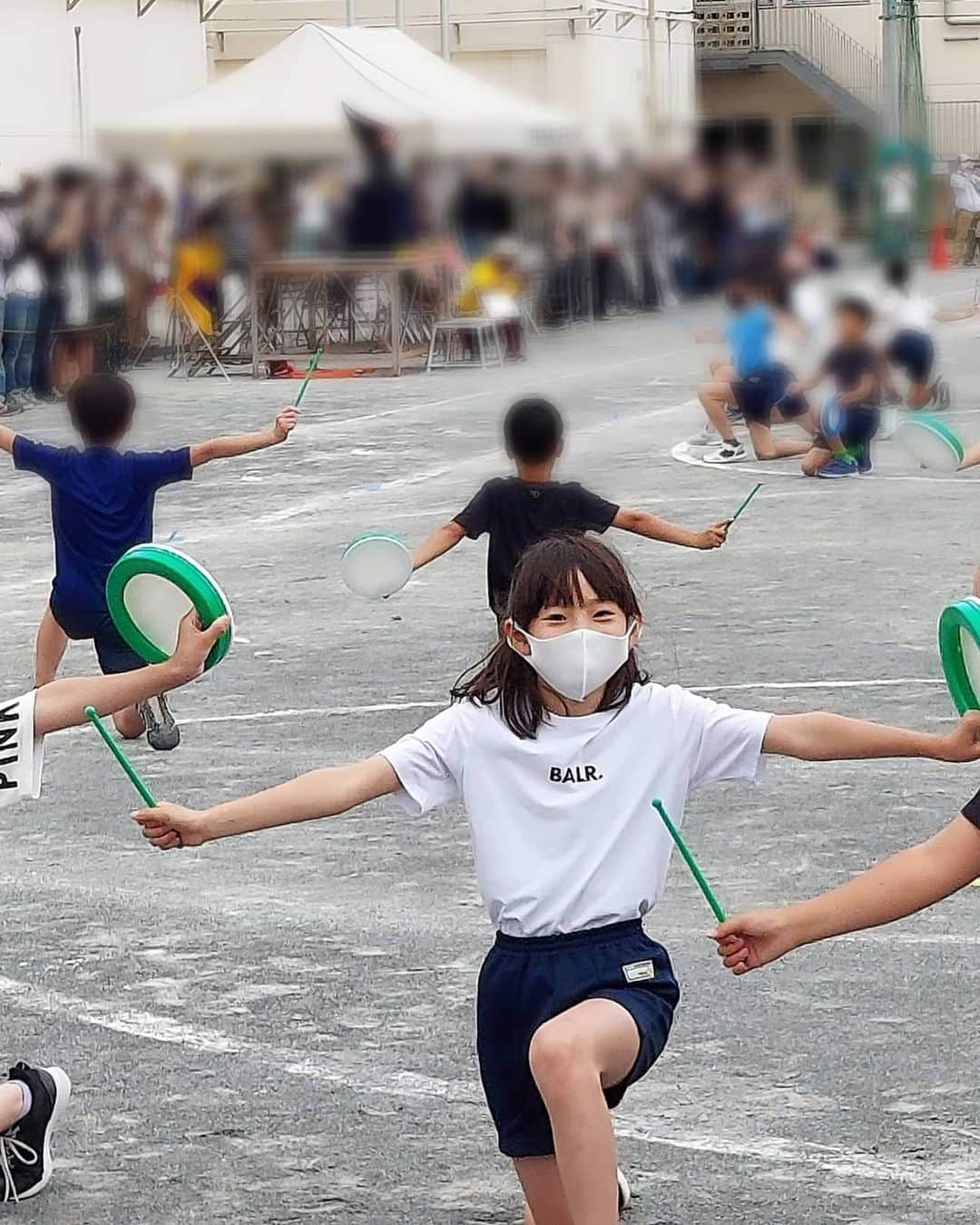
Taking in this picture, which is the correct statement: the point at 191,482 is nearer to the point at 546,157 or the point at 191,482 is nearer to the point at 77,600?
the point at 546,157

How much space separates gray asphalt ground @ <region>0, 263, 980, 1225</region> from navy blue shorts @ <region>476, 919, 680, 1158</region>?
475 millimetres

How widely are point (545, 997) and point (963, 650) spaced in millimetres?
753

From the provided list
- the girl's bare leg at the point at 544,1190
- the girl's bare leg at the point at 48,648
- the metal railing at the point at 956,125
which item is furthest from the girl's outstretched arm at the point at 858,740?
the metal railing at the point at 956,125

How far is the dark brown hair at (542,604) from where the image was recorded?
3.46 m

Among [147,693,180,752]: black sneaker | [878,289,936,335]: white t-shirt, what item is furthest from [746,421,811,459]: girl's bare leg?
[147,693,180,752]: black sneaker

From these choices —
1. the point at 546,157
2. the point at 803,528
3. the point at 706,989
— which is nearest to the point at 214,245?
the point at 546,157

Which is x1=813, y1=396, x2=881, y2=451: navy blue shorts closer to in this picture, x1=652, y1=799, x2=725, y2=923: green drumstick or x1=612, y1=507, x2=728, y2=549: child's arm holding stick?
x1=612, y1=507, x2=728, y2=549: child's arm holding stick

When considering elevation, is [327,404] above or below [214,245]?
below

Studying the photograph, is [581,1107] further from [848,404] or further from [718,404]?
[718,404]

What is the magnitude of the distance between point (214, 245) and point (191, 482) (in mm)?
6201

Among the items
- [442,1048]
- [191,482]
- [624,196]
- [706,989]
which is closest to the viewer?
[442,1048]

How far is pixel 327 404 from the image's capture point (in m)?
17.9

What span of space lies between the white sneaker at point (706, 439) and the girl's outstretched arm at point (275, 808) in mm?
11399

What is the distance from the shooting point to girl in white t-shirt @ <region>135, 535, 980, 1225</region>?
3350 millimetres
